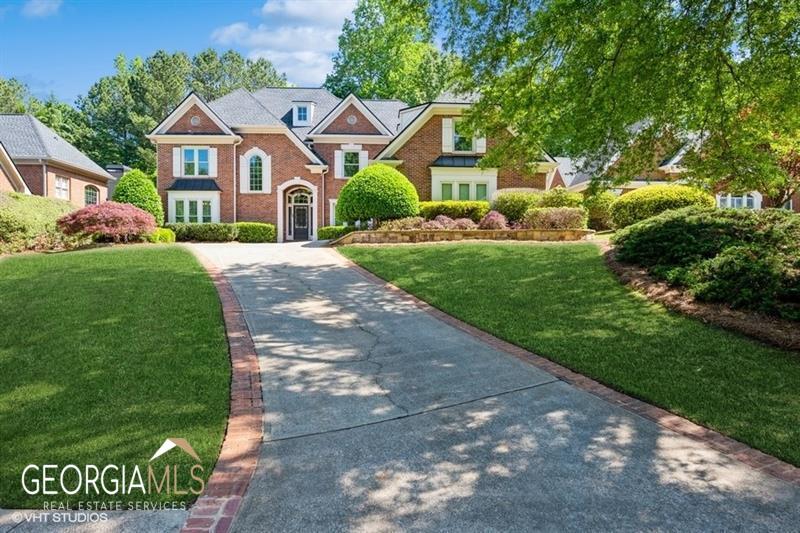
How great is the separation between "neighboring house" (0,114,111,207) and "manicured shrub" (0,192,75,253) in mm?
9424

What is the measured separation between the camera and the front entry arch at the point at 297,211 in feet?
92.7

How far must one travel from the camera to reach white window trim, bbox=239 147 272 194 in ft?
91.7

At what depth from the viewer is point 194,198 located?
27.3 metres

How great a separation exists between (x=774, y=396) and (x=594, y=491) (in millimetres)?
3092

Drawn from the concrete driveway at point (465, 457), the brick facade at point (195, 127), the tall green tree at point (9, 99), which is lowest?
the concrete driveway at point (465, 457)

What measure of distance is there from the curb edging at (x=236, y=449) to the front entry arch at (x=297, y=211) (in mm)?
21041

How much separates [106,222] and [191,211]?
354 inches

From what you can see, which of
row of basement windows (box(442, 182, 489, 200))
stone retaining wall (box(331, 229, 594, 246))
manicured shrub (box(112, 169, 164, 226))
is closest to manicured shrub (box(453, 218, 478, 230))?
stone retaining wall (box(331, 229, 594, 246))

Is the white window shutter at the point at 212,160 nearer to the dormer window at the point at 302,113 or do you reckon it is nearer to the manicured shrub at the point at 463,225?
the dormer window at the point at 302,113

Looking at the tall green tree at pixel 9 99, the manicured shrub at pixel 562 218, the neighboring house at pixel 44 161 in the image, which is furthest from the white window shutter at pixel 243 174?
the tall green tree at pixel 9 99

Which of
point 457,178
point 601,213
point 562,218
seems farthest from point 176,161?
point 601,213

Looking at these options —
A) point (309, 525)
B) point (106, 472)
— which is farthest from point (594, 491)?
point (106, 472)

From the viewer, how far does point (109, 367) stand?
625 centimetres

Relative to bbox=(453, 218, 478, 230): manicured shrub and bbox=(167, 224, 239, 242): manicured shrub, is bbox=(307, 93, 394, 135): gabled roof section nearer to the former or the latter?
bbox=(167, 224, 239, 242): manicured shrub
